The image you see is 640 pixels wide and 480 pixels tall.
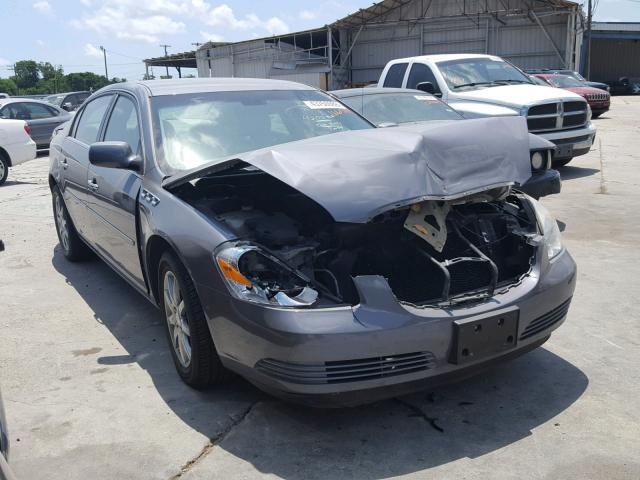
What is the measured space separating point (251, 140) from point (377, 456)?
7.22 feet

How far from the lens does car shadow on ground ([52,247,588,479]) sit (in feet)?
9.25

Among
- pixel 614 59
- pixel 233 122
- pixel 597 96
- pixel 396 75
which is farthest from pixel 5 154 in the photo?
pixel 614 59

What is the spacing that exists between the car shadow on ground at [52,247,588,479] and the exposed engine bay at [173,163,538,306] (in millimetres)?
611

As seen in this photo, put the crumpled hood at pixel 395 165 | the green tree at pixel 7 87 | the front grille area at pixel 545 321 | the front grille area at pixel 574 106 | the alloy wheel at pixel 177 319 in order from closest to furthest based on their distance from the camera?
the crumpled hood at pixel 395 165
the front grille area at pixel 545 321
the alloy wheel at pixel 177 319
the front grille area at pixel 574 106
the green tree at pixel 7 87

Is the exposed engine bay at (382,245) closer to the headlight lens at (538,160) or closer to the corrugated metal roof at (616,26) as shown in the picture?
the headlight lens at (538,160)

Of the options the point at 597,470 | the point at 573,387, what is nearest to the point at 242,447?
the point at 597,470

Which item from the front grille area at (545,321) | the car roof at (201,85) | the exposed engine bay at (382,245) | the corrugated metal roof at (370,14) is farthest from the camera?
the corrugated metal roof at (370,14)

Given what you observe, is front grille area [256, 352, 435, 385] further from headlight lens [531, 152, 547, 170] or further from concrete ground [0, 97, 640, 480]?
headlight lens [531, 152, 547, 170]

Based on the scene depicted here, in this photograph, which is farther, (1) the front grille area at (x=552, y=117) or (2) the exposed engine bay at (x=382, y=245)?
(1) the front grille area at (x=552, y=117)

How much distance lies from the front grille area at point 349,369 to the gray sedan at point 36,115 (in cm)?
1475

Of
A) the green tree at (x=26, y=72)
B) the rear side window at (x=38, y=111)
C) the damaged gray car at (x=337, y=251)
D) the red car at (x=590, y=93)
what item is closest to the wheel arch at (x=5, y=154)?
the rear side window at (x=38, y=111)

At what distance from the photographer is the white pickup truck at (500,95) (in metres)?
9.57

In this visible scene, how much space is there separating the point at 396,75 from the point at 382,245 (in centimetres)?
837

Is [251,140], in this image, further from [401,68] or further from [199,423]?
[401,68]
